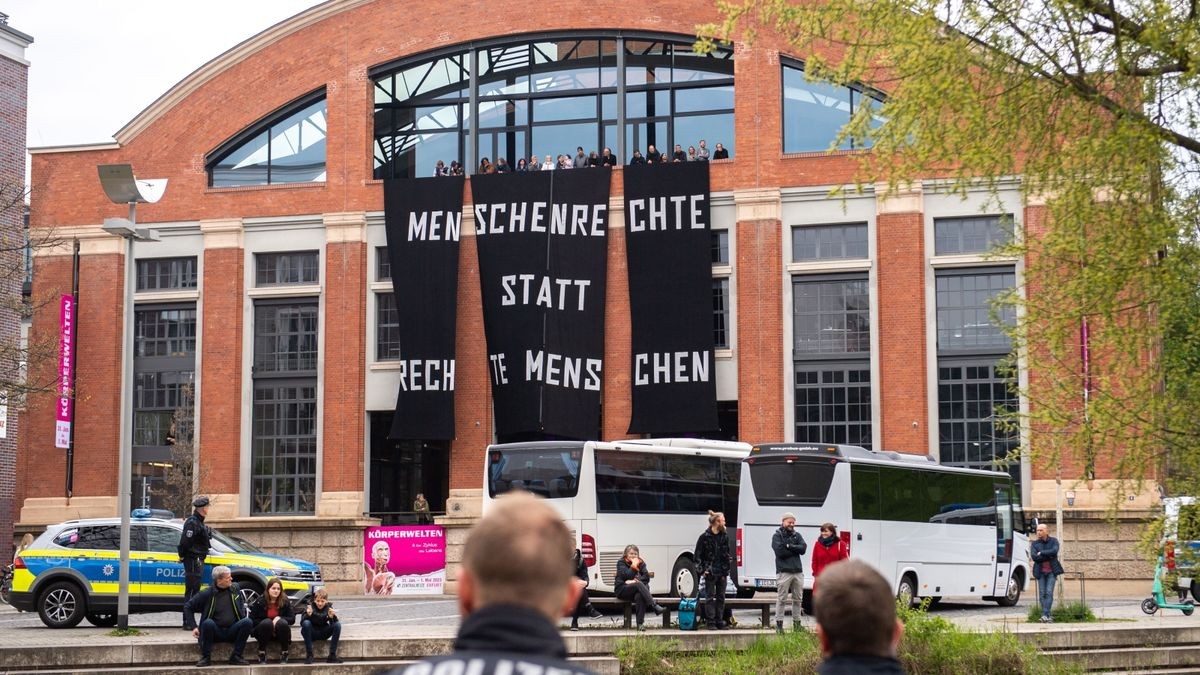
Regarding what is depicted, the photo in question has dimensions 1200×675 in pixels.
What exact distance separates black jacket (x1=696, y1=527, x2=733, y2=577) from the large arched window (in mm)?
21139

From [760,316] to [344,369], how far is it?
11912mm

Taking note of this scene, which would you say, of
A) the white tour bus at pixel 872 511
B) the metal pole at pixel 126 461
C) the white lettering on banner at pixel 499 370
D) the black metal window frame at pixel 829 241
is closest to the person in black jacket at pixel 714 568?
the white tour bus at pixel 872 511

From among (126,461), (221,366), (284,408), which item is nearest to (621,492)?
(126,461)

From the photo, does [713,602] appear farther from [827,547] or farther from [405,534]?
[405,534]

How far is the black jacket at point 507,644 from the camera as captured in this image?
332 cm

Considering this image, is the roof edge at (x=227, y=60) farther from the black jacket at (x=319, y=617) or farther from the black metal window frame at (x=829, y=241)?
the black jacket at (x=319, y=617)

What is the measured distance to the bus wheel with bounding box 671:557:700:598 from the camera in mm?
28234

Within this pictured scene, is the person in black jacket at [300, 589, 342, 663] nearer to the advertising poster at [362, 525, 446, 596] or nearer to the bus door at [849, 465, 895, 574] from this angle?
the bus door at [849, 465, 895, 574]

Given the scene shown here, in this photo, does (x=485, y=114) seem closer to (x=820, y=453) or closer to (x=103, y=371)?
(x=103, y=371)

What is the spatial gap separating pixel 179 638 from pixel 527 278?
74.3 ft

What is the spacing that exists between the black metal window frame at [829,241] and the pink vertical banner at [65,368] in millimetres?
21068

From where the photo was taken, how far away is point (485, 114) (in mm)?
43406

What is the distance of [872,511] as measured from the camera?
27281mm

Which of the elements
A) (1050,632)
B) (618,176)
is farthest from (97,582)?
(618,176)
